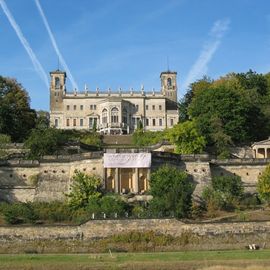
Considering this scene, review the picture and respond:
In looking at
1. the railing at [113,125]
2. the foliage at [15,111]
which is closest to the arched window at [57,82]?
the railing at [113,125]

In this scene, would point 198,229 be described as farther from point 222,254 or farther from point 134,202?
point 134,202

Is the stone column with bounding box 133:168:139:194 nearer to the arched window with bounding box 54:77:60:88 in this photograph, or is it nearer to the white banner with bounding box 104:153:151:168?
the white banner with bounding box 104:153:151:168

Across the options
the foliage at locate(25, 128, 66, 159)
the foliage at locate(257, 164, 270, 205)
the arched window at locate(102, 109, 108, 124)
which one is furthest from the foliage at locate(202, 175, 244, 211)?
the arched window at locate(102, 109, 108, 124)

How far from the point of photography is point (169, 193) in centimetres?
4112

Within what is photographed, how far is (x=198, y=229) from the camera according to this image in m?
36.7

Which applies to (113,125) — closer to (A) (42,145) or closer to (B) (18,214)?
(A) (42,145)

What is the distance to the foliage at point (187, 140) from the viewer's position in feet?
192

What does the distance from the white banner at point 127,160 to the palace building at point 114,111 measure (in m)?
43.7

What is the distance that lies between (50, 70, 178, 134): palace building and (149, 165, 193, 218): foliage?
47.0 m

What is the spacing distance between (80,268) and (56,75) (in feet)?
261

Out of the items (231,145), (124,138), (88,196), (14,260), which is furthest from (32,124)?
(14,260)

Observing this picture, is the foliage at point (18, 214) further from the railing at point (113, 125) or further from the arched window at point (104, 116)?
the arched window at point (104, 116)

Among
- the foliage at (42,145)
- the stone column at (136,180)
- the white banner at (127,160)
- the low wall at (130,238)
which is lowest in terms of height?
the low wall at (130,238)

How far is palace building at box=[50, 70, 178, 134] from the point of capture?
307ft
